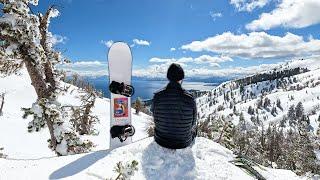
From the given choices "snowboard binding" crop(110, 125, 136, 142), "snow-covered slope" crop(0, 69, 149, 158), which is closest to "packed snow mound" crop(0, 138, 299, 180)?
"snowboard binding" crop(110, 125, 136, 142)

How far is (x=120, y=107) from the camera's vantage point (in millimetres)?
11906

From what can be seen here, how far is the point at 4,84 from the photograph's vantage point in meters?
101

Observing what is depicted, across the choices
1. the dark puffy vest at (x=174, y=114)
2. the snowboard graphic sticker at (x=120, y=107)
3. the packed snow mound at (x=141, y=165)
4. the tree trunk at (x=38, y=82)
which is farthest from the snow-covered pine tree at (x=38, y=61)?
the dark puffy vest at (x=174, y=114)

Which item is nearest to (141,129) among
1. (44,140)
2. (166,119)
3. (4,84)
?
(44,140)

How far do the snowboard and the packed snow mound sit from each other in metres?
1.74

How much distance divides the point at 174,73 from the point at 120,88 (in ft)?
9.39

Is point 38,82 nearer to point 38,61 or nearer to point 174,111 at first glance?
point 38,61

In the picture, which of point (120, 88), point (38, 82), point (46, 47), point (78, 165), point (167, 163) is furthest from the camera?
point (46, 47)

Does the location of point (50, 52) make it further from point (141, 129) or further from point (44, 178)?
point (141, 129)

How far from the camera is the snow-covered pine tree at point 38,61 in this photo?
13266 millimetres

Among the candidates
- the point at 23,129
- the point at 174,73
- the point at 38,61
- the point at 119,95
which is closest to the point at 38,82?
the point at 38,61

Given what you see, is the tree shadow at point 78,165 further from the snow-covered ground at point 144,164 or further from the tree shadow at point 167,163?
the tree shadow at point 167,163

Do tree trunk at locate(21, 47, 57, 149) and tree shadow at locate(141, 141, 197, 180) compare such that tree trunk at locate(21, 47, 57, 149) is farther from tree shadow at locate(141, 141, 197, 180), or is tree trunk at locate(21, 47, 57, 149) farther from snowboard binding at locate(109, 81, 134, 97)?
tree shadow at locate(141, 141, 197, 180)

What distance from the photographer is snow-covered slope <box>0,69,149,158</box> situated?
39219 millimetres
